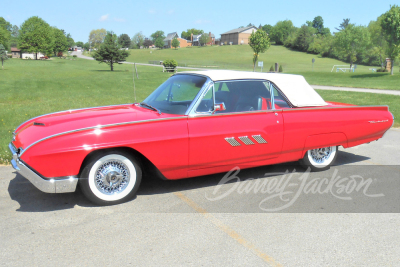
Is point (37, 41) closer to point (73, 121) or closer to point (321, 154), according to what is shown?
point (73, 121)

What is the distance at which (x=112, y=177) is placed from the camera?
3988 mm

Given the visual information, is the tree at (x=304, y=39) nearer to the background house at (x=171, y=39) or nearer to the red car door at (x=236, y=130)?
the background house at (x=171, y=39)

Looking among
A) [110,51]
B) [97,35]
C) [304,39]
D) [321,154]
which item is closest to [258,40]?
[110,51]

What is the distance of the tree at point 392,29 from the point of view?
3534cm

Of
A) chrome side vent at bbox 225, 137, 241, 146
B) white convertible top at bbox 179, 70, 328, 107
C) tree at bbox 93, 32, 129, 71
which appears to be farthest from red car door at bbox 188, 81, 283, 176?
tree at bbox 93, 32, 129, 71

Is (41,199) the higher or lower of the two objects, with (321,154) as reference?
lower

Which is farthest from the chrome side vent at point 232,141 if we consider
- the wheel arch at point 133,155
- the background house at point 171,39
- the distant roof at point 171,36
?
the distant roof at point 171,36

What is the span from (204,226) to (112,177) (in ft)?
3.98

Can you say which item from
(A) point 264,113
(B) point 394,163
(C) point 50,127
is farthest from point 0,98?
(B) point 394,163

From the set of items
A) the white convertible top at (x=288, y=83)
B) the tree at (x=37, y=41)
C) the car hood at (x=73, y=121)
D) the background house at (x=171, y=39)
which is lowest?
the car hood at (x=73, y=121)

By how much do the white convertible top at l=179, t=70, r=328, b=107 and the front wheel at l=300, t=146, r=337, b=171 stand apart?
0.73 m

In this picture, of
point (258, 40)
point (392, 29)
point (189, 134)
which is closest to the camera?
point (189, 134)

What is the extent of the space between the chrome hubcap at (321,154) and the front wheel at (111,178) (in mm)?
2808

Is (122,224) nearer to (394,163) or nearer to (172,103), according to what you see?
(172,103)
